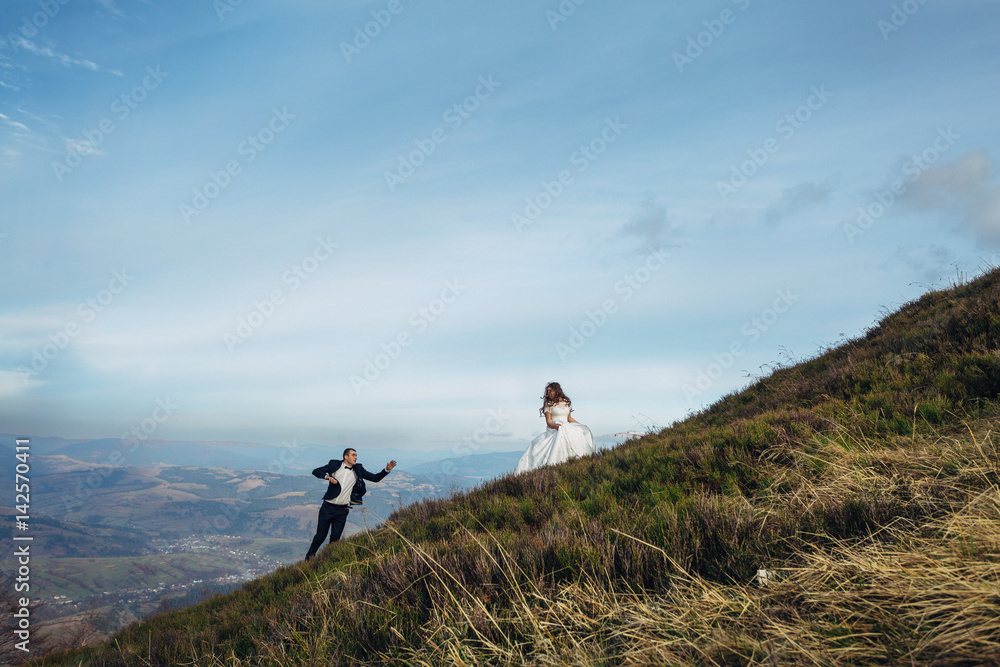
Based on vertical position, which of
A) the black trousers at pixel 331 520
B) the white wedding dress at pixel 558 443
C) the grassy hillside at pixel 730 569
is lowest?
the grassy hillside at pixel 730 569

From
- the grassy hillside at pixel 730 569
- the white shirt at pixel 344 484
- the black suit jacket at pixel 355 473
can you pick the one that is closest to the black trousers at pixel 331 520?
the white shirt at pixel 344 484

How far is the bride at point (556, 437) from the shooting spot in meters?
13.4

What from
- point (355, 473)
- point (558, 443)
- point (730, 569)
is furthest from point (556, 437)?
point (730, 569)

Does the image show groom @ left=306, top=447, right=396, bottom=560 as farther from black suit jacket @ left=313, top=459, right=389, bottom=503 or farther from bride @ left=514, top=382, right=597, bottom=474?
bride @ left=514, top=382, right=597, bottom=474

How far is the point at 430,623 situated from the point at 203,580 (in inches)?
9864

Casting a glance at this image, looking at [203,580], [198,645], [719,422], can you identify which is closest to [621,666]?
[198,645]

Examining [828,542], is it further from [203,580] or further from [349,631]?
[203,580]

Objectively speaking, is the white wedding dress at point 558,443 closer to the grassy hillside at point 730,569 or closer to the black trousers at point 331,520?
the black trousers at point 331,520

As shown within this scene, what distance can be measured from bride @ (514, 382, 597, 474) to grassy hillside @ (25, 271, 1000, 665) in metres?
6.30

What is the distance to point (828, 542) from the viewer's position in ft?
10.8

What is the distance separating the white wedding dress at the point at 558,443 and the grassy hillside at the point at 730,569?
6.24m

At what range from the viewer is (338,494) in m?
12.0

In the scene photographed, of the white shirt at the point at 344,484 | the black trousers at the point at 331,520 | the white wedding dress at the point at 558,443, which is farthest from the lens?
the white wedding dress at the point at 558,443

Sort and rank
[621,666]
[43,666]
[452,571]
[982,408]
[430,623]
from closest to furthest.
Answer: [621,666] → [430,623] → [452,571] → [982,408] → [43,666]
